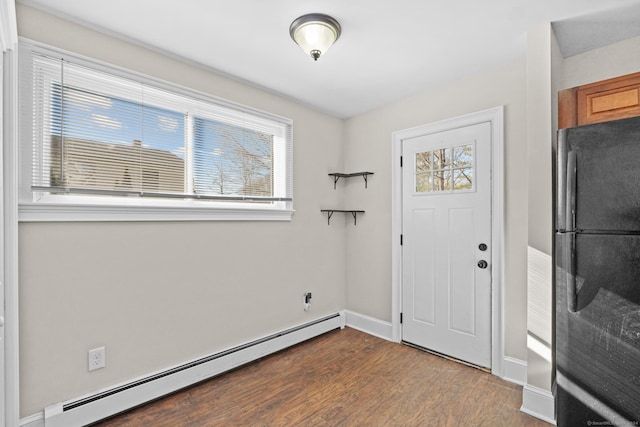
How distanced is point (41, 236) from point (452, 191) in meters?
2.91

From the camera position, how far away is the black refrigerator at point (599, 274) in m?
1.45

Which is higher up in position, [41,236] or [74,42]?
[74,42]

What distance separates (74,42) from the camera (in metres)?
1.89

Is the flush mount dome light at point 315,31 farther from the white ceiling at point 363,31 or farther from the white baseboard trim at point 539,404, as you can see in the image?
the white baseboard trim at point 539,404

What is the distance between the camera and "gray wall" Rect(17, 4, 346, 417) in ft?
5.82

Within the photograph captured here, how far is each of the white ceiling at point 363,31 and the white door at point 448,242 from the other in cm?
63

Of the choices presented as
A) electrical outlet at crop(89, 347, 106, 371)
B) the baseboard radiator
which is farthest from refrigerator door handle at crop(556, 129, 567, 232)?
electrical outlet at crop(89, 347, 106, 371)

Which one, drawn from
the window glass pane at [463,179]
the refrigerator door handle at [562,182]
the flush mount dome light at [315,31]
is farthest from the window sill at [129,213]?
the refrigerator door handle at [562,182]

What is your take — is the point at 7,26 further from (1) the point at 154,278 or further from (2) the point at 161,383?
(2) the point at 161,383

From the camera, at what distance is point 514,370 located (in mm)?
2365

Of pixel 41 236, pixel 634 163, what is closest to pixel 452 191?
pixel 634 163

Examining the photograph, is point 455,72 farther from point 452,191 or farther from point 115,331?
point 115,331

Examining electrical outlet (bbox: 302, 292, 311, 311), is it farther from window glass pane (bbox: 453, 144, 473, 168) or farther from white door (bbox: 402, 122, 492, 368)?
window glass pane (bbox: 453, 144, 473, 168)

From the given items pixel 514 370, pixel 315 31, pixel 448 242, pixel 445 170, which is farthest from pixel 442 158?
pixel 514 370
